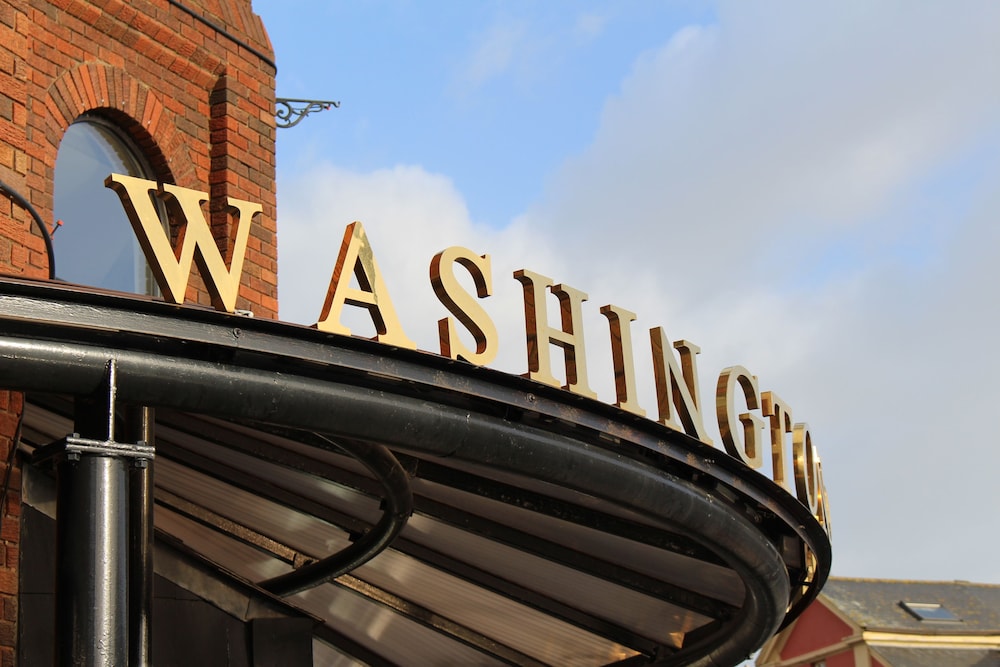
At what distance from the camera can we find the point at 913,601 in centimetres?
4112

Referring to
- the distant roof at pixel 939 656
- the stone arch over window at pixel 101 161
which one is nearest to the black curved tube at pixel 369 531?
the stone arch over window at pixel 101 161

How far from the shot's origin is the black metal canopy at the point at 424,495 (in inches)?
→ 222

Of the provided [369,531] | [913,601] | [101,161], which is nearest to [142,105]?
[101,161]

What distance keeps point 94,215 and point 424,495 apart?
10.8ft

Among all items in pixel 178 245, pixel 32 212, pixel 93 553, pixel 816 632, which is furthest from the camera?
pixel 816 632

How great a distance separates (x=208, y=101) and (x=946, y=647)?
3274cm

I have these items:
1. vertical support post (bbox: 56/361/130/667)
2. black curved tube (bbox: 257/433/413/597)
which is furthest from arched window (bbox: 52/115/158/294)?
vertical support post (bbox: 56/361/130/667)

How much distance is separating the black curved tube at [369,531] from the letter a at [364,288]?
0.72 meters

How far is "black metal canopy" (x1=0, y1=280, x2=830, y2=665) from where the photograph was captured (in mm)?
5641

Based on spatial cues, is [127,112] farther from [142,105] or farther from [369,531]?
[369,531]

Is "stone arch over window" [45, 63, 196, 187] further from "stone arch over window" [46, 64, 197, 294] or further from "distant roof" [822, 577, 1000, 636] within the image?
"distant roof" [822, 577, 1000, 636]

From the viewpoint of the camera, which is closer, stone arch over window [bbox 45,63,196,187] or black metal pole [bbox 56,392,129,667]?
black metal pole [bbox 56,392,129,667]

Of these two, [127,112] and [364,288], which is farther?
[127,112]

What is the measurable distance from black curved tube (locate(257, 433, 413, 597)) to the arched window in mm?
2431
